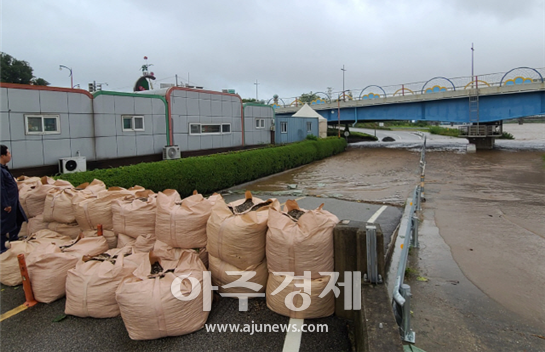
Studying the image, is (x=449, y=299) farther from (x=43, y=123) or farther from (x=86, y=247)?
(x=43, y=123)

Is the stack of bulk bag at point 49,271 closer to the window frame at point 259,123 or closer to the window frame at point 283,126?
the window frame at point 259,123

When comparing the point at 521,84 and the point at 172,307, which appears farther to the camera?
the point at 521,84

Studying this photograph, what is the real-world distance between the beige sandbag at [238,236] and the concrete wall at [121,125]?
9102 mm

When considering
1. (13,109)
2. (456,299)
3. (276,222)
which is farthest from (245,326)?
(13,109)

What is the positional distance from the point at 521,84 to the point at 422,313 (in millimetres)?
26679

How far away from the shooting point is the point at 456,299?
4285mm

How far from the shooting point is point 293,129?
992 inches

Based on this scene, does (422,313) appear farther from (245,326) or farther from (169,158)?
(169,158)

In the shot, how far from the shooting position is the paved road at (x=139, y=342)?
338 centimetres

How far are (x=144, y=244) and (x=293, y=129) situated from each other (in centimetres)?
2118

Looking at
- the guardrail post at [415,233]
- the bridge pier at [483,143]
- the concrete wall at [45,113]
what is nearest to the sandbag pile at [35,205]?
the concrete wall at [45,113]

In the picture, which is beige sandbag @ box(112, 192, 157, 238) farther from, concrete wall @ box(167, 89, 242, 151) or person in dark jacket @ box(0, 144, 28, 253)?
concrete wall @ box(167, 89, 242, 151)

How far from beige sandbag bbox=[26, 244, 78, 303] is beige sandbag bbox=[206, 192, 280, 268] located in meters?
1.80

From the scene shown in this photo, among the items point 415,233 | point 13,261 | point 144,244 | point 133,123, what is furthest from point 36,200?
point 133,123
